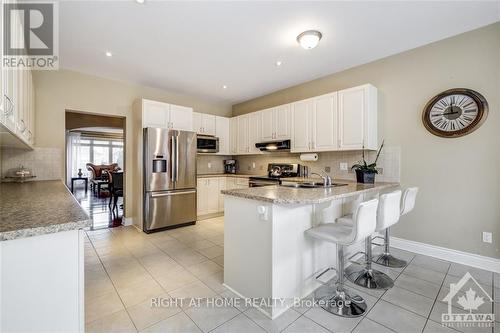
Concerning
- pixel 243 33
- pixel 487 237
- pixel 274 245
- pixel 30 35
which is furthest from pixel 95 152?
pixel 487 237

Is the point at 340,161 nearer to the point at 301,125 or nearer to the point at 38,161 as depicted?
the point at 301,125

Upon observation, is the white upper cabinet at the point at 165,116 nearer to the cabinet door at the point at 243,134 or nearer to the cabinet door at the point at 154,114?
the cabinet door at the point at 154,114

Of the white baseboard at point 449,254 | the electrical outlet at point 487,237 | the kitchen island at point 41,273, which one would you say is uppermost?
the kitchen island at point 41,273

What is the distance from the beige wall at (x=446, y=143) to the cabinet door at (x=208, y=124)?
3.20 meters

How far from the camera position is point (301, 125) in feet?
13.2

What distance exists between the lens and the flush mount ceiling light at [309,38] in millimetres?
2596

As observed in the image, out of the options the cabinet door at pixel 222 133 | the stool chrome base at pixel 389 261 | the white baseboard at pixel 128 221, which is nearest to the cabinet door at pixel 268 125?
the cabinet door at pixel 222 133

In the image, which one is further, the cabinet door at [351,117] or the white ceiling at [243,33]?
the cabinet door at [351,117]

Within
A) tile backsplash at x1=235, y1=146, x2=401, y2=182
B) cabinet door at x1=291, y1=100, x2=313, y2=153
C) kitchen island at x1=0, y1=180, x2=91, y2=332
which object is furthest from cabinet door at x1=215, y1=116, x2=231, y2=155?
kitchen island at x1=0, y1=180, x2=91, y2=332

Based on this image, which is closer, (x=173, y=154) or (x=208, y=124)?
Result: (x=173, y=154)

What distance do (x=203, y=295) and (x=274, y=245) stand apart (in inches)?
35.8

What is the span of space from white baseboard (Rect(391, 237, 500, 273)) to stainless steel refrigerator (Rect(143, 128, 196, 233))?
3.47 meters

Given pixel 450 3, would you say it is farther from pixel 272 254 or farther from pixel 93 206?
pixel 93 206

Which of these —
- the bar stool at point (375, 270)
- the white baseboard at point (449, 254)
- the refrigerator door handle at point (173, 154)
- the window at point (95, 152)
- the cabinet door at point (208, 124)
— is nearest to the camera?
the bar stool at point (375, 270)
